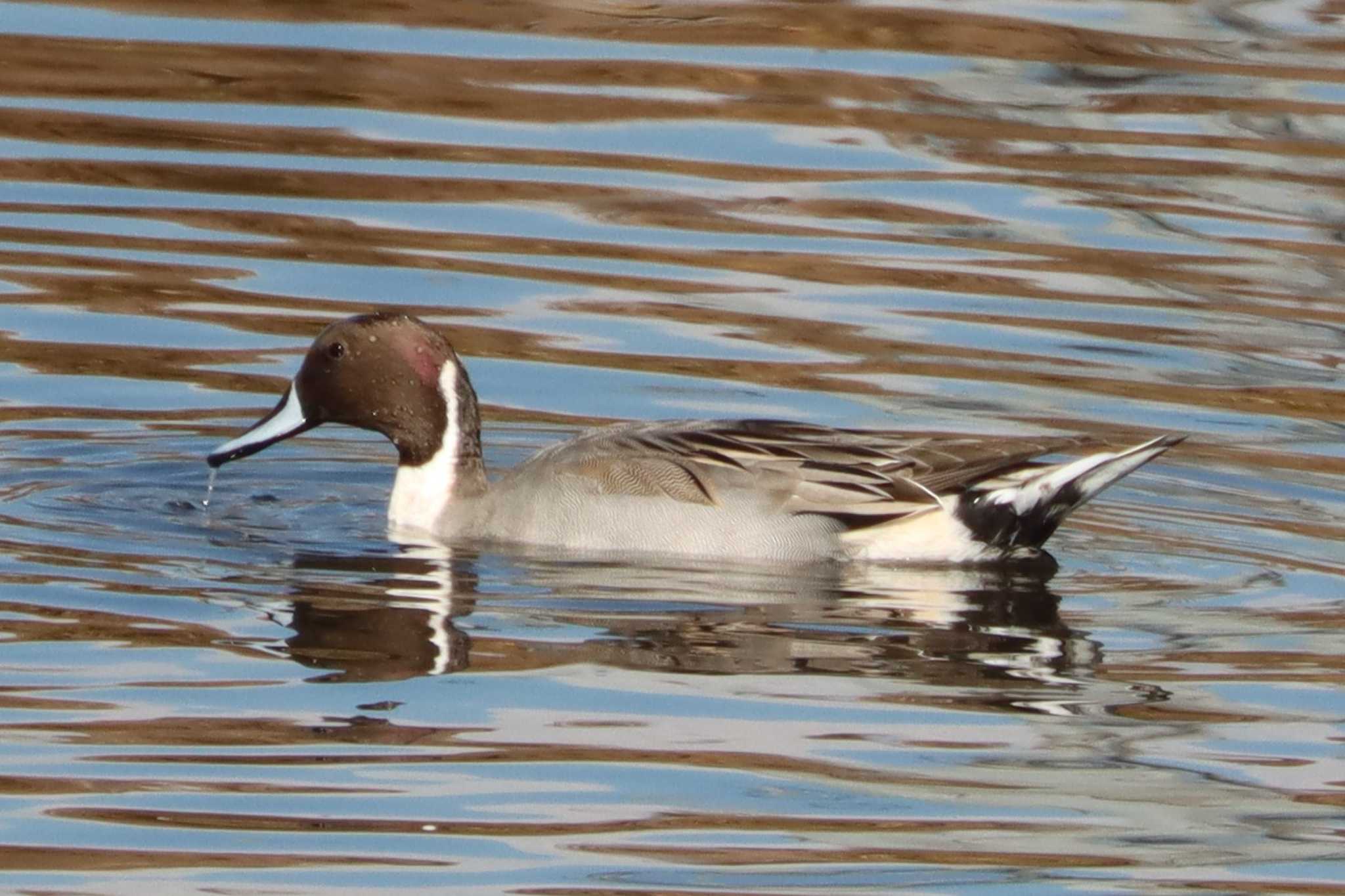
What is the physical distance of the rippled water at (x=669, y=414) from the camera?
6.09 meters

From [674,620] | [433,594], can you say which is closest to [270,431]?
[433,594]

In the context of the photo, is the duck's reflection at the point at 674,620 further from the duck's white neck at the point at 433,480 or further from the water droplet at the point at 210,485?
the water droplet at the point at 210,485

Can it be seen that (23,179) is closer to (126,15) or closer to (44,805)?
(126,15)

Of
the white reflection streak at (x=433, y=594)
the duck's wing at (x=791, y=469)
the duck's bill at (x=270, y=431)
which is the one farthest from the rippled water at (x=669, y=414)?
the duck's wing at (x=791, y=469)

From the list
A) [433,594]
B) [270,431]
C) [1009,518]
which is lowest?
[433,594]

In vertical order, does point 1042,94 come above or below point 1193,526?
above

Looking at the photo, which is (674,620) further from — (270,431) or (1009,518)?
(270,431)

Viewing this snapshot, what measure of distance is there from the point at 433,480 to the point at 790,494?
43.6 inches

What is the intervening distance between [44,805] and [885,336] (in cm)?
509

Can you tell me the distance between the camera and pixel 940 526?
27.9ft

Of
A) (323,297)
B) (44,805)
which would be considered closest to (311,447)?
(323,297)

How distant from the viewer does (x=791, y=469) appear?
8.42m

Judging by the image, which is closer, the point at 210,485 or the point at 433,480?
the point at 433,480

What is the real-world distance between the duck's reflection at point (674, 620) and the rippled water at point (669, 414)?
0.07 ft
